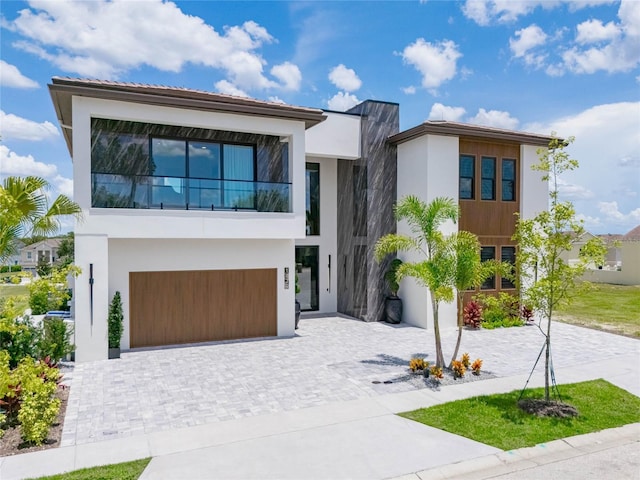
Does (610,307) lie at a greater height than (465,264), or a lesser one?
lesser

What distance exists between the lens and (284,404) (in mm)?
8438

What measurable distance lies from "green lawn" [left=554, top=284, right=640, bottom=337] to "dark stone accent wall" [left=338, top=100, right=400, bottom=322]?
6.81 meters

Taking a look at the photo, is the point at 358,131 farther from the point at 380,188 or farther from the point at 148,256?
the point at 148,256

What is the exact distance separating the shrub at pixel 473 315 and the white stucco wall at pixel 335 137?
7.21 m

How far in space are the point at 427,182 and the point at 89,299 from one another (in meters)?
11.5

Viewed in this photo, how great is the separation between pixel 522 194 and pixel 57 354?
1691 cm

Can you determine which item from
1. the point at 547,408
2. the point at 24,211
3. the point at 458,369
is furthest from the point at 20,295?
the point at 547,408

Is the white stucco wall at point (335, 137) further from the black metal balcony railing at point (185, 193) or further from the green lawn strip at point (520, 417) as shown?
the green lawn strip at point (520, 417)

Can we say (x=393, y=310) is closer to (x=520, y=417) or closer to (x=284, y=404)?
(x=520, y=417)

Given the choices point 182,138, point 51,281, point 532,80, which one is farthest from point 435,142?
point 51,281

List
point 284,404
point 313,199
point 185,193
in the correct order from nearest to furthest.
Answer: point 284,404, point 185,193, point 313,199

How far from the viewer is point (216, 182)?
1313cm

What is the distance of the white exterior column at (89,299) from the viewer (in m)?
11.4

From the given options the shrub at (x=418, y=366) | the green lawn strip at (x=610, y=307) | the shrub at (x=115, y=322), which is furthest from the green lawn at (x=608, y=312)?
the shrub at (x=115, y=322)
